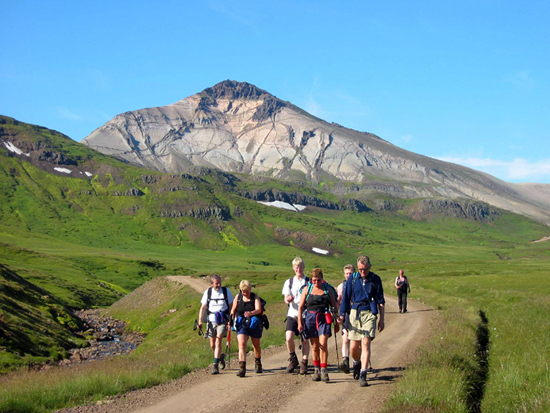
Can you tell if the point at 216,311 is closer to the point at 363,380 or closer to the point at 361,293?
the point at 361,293

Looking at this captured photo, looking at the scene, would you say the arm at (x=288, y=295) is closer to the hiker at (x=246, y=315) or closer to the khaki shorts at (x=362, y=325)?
the hiker at (x=246, y=315)

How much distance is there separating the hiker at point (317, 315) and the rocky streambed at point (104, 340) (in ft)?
99.2

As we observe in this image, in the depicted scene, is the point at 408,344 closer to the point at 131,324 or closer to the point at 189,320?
the point at 189,320

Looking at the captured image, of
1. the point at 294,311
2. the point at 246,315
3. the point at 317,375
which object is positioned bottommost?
the point at 317,375

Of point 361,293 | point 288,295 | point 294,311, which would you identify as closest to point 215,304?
point 288,295

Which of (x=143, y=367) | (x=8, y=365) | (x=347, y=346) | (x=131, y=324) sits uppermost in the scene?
(x=347, y=346)

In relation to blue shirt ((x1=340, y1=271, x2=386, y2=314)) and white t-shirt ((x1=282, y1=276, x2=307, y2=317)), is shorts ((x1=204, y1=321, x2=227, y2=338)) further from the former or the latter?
blue shirt ((x1=340, y1=271, x2=386, y2=314))

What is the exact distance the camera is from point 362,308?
15.2 metres

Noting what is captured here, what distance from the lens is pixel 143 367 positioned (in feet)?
60.6

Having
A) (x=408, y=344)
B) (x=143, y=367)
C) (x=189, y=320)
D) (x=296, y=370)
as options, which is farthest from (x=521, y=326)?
(x=189, y=320)

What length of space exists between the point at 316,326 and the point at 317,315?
14.4 inches

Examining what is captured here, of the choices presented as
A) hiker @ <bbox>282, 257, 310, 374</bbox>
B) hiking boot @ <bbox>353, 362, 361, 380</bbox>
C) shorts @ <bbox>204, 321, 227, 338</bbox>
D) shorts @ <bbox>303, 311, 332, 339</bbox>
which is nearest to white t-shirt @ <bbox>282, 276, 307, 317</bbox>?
hiker @ <bbox>282, 257, 310, 374</bbox>

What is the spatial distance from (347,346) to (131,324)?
5704 cm

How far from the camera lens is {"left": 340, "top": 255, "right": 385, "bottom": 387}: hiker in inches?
592
